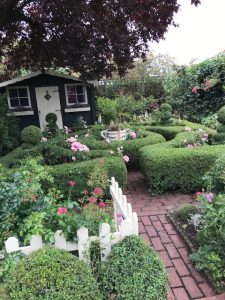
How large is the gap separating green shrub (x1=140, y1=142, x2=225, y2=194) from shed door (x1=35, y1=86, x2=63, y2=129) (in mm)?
6321

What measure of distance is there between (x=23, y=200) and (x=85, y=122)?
7927 millimetres

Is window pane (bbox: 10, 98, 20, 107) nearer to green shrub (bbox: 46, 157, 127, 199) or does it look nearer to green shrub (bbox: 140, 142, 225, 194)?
green shrub (bbox: 46, 157, 127, 199)

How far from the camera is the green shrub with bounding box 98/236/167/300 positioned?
76.2 inches

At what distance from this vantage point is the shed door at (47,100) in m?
10.1

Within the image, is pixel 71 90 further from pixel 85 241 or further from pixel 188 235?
pixel 85 241

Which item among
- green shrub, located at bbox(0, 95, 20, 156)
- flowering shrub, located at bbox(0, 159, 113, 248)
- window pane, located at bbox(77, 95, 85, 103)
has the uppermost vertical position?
window pane, located at bbox(77, 95, 85, 103)

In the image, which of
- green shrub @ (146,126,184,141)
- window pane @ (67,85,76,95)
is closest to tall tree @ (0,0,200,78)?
green shrub @ (146,126,184,141)

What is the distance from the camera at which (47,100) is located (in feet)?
33.5

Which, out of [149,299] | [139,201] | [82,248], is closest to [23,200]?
[82,248]

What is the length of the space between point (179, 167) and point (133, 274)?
2.95 metres

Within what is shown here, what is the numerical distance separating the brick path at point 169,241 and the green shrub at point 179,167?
21 centimetres

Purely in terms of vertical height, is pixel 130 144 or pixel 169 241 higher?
pixel 130 144

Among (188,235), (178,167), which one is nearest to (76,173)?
(178,167)

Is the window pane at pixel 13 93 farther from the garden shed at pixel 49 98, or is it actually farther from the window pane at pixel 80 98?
the window pane at pixel 80 98
